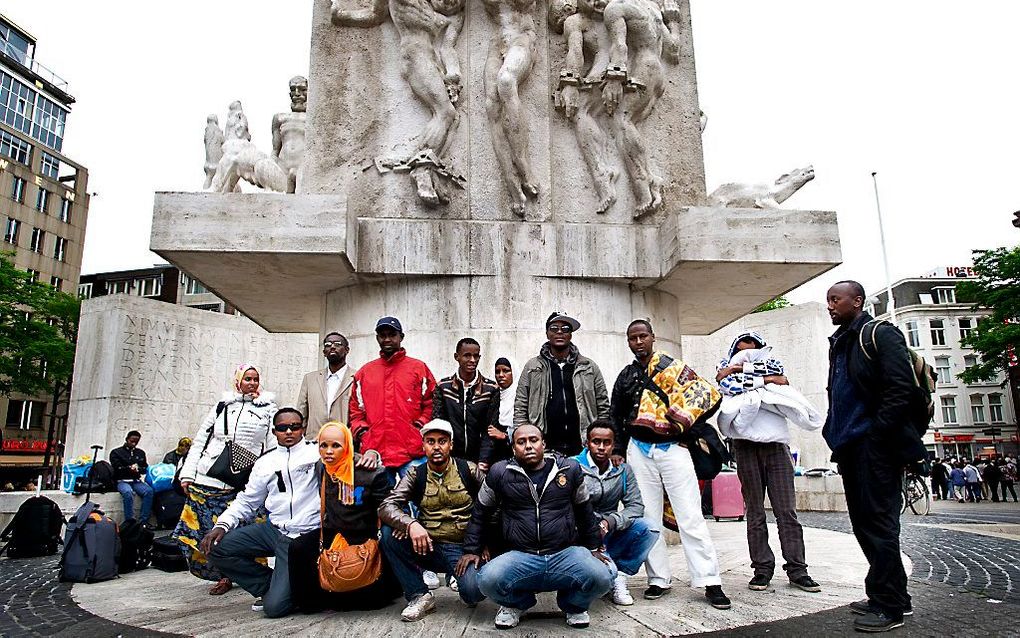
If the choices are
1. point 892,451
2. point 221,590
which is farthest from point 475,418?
point 892,451

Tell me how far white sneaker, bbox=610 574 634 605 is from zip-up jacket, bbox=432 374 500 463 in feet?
4.31

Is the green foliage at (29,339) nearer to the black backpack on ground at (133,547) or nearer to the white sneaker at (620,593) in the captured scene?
the black backpack on ground at (133,547)

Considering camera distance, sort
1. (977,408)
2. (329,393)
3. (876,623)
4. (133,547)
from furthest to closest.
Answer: (977,408) < (133,547) < (329,393) < (876,623)

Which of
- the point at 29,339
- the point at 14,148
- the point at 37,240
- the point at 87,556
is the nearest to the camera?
the point at 87,556

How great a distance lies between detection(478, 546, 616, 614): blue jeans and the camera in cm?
403

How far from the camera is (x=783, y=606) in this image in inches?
176

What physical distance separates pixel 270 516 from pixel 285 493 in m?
0.20

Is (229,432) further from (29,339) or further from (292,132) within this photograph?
(29,339)

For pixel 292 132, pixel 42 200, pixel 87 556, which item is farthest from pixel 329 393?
pixel 42 200

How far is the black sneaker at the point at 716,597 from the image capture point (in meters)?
4.42

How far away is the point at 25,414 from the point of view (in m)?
40.3

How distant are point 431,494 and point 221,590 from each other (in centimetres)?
224

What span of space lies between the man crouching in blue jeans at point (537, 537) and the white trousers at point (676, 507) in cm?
57

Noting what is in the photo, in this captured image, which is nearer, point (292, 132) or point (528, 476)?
point (528, 476)
